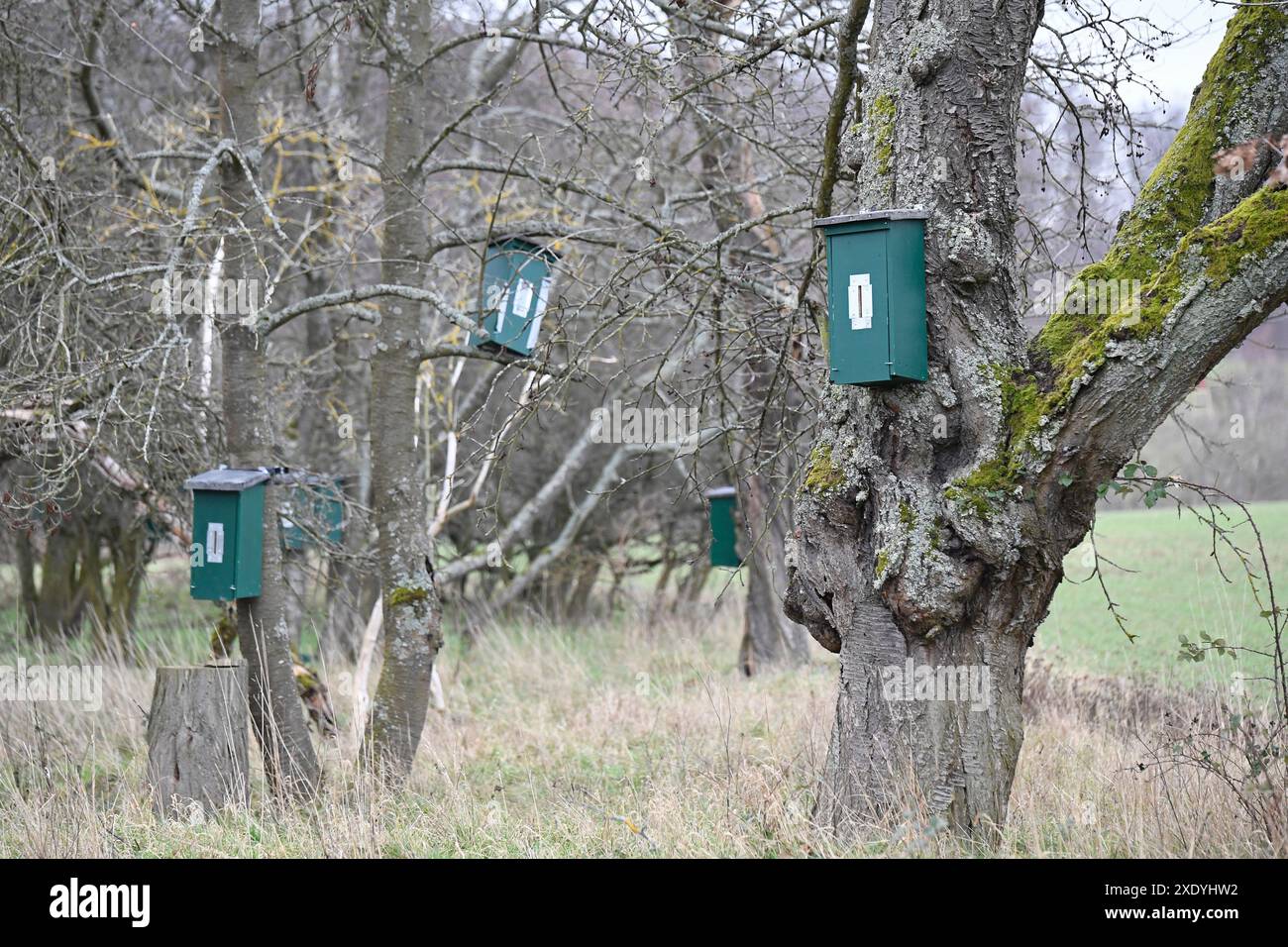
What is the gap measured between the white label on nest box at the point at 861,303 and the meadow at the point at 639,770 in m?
1.64

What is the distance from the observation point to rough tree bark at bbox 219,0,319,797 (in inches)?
224

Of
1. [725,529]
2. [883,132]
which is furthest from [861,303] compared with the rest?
[725,529]

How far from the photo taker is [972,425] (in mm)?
3947

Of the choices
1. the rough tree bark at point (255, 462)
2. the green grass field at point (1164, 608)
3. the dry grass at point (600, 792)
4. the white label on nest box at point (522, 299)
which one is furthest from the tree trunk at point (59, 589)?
the green grass field at point (1164, 608)

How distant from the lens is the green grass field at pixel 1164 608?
676 centimetres

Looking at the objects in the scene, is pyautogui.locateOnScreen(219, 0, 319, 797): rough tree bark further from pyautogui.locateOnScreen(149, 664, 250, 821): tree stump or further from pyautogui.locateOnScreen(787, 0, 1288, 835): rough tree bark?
pyautogui.locateOnScreen(787, 0, 1288, 835): rough tree bark

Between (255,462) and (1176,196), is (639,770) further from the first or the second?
(1176,196)

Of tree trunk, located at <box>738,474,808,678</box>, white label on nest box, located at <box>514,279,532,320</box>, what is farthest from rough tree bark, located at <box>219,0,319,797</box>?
tree trunk, located at <box>738,474,808,678</box>

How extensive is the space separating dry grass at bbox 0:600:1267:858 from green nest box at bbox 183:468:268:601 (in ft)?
3.28

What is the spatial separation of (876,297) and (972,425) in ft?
1.79

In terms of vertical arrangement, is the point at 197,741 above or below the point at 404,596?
below
